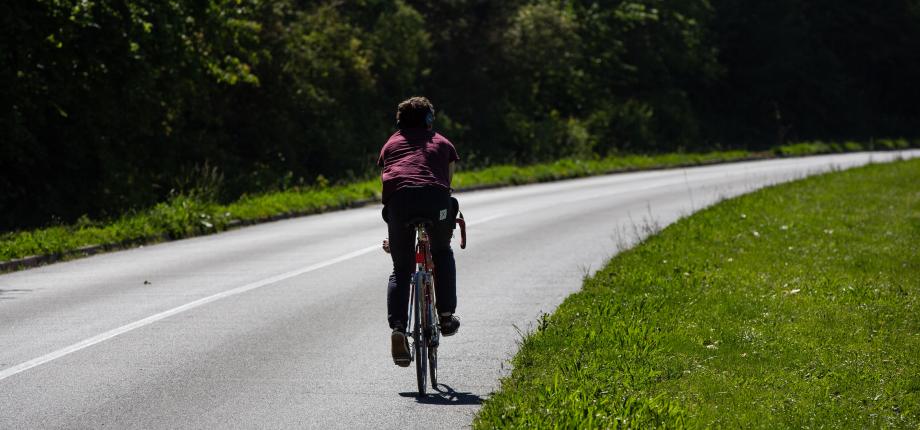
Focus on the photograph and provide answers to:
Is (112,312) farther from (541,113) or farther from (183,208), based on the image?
(541,113)

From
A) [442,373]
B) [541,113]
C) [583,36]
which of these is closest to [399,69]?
[541,113]

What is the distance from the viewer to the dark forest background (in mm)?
23062

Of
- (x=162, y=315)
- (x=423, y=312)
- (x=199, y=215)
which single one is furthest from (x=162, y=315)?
(x=199, y=215)

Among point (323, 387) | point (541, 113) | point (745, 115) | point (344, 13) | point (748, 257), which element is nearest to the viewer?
point (323, 387)

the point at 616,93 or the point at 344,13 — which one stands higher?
the point at 344,13

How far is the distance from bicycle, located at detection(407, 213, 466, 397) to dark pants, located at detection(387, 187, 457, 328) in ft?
0.15

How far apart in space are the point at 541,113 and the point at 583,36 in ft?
23.4

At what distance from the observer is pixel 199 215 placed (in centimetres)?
2083

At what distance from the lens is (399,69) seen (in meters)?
40.1

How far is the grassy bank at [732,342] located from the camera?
670 centimetres

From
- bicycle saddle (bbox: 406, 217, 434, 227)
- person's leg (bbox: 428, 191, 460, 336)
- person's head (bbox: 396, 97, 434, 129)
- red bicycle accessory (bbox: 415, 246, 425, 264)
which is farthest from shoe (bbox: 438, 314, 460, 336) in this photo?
person's head (bbox: 396, 97, 434, 129)

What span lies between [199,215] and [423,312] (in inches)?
534

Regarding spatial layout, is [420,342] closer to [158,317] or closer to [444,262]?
[444,262]

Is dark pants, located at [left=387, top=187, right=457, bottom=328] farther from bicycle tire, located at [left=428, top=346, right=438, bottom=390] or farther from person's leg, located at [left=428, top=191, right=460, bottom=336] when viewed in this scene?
bicycle tire, located at [left=428, top=346, right=438, bottom=390]
